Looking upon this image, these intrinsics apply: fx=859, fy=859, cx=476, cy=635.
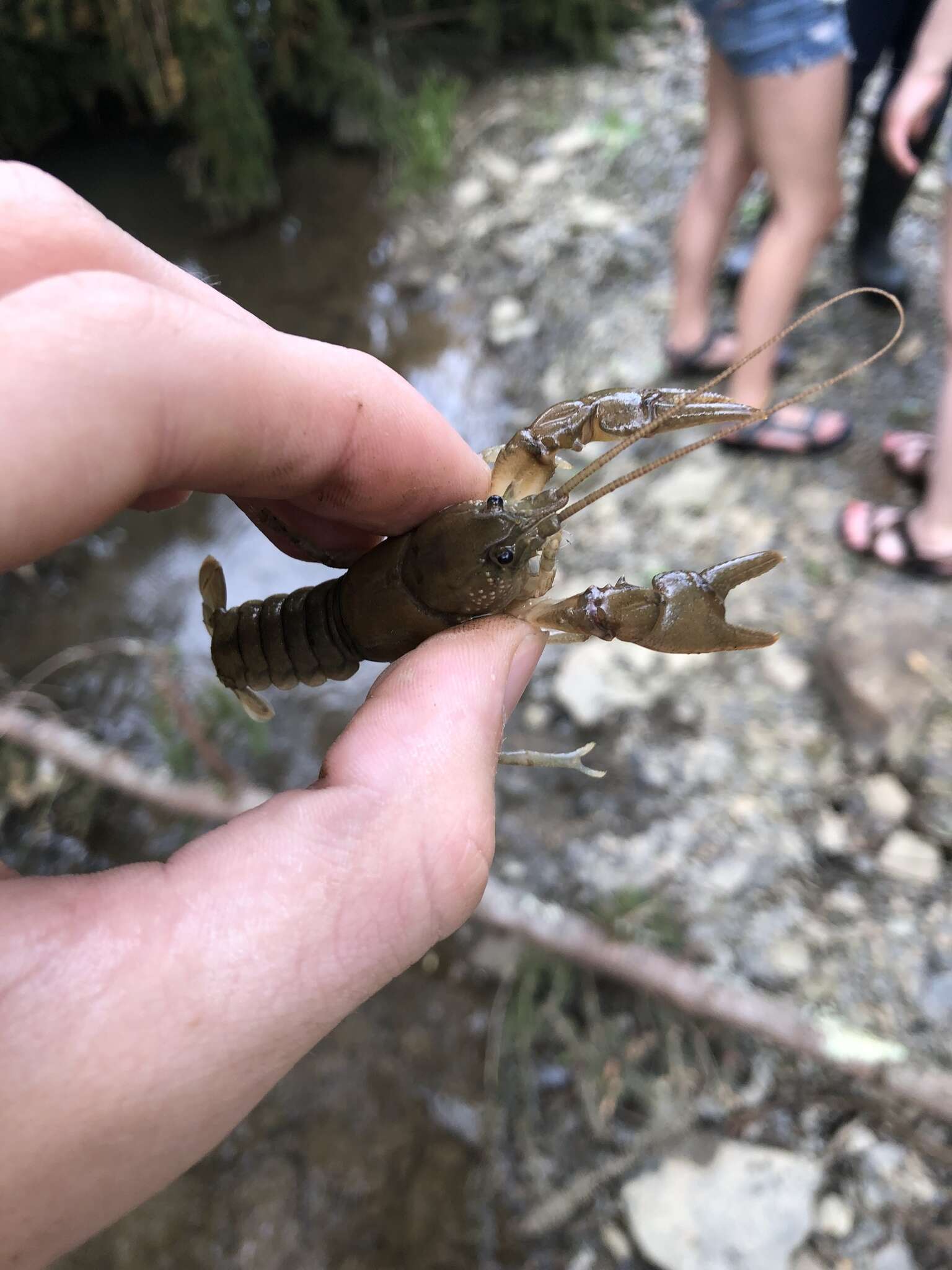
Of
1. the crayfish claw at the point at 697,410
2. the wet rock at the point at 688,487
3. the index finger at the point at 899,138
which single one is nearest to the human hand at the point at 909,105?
the index finger at the point at 899,138

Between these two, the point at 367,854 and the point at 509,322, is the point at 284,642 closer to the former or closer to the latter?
the point at 367,854

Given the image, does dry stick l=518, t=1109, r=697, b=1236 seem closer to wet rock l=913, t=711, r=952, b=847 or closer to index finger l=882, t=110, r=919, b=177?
wet rock l=913, t=711, r=952, b=847

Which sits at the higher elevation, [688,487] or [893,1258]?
[688,487]

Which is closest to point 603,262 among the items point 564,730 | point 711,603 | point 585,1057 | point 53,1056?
point 564,730

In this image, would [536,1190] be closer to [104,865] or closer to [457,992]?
[457,992]

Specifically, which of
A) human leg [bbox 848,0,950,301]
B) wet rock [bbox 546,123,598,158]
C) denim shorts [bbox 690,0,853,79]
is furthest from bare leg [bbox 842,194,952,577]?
wet rock [bbox 546,123,598,158]

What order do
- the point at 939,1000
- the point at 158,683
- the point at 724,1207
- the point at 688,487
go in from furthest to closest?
the point at 688,487 → the point at 158,683 → the point at 939,1000 → the point at 724,1207

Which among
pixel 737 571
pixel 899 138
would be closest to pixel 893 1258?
pixel 737 571
